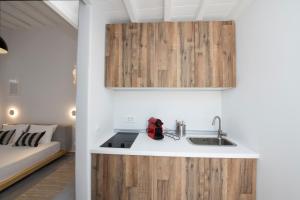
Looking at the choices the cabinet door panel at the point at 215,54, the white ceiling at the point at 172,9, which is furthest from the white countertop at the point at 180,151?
the white ceiling at the point at 172,9

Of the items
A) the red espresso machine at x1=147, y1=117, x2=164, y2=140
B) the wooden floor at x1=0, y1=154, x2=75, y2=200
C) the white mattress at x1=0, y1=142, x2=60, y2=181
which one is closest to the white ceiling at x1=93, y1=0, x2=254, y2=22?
the red espresso machine at x1=147, y1=117, x2=164, y2=140

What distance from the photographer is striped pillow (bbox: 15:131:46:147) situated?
1587mm

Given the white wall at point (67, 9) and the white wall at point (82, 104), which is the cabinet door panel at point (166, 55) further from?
the white wall at point (67, 9)

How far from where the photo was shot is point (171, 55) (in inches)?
70.4

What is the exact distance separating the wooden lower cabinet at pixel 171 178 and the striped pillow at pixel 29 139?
873 mm

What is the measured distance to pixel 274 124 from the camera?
112 cm

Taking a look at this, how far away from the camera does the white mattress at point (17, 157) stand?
1482 mm

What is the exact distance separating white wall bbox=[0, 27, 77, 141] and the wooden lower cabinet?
3.16 ft

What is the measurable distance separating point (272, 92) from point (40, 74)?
230 cm

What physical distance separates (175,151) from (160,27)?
1.46m

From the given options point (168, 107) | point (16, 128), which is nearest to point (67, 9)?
point (16, 128)

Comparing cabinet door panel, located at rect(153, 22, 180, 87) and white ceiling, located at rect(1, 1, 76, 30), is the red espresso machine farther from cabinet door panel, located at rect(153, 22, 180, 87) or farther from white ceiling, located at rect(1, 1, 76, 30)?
white ceiling, located at rect(1, 1, 76, 30)

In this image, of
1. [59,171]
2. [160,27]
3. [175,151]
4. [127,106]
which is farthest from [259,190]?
[59,171]

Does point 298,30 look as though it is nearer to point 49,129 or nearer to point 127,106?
point 127,106
